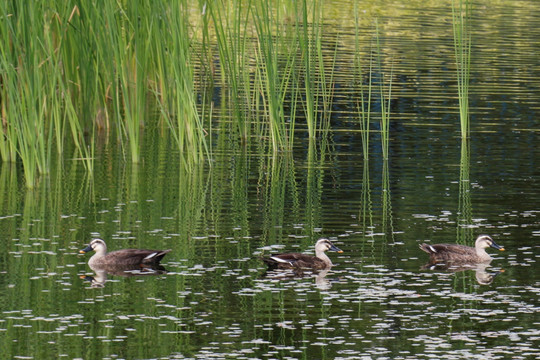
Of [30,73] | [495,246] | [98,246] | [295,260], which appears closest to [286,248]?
[295,260]

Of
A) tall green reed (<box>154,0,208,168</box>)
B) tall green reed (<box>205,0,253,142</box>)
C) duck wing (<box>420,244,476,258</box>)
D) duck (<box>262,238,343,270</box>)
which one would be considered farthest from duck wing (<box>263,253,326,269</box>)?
tall green reed (<box>205,0,253,142</box>)

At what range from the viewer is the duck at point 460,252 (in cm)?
1202

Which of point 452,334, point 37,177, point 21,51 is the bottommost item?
point 452,334

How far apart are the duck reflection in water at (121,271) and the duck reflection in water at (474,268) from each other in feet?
7.91

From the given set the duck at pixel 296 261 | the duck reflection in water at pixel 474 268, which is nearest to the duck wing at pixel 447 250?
the duck reflection in water at pixel 474 268

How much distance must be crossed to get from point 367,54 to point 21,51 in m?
18.7

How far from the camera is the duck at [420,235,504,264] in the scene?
12.0m

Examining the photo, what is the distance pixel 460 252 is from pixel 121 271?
3.11 meters

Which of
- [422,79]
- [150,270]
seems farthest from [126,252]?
[422,79]

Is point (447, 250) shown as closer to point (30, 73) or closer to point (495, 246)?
point (495, 246)

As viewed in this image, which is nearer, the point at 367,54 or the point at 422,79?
the point at 422,79

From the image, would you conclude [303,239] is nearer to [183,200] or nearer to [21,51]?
[183,200]

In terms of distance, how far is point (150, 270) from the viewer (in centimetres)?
1173

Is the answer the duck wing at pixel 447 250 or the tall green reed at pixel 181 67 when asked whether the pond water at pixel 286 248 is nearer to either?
the duck wing at pixel 447 250
